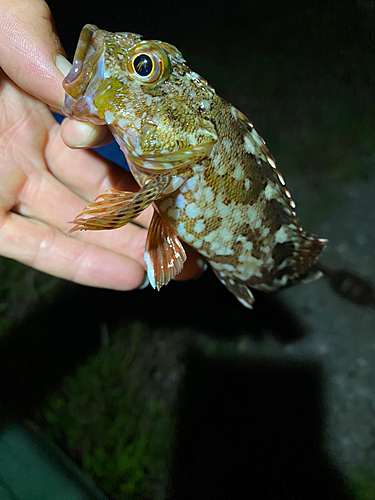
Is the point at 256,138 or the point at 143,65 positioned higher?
the point at 143,65

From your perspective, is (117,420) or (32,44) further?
(117,420)

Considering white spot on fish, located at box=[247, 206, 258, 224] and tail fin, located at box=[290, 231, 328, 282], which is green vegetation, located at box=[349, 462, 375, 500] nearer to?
tail fin, located at box=[290, 231, 328, 282]

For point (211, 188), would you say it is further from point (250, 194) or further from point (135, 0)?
point (135, 0)

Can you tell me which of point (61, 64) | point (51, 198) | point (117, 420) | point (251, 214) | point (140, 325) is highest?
point (61, 64)

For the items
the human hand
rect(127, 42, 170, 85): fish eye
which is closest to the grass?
the human hand

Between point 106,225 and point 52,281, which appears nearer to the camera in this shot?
point 106,225

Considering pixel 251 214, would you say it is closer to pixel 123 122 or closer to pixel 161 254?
pixel 161 254

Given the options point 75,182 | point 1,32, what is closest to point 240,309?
point 75,182

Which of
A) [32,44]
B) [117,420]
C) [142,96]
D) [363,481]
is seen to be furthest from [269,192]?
[363,481]

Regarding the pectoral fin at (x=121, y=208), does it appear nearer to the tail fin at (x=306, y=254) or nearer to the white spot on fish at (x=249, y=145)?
the white spot on fish at (x=249, y=145)
